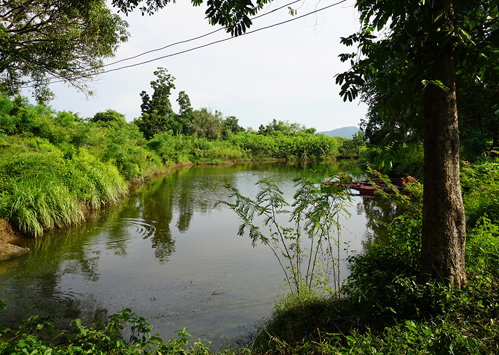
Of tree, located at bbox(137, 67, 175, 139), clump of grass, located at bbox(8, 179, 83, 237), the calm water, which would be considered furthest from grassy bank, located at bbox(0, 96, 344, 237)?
tree, located at bbox(137, 67, 175, 139)

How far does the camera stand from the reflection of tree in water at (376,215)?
7.40m

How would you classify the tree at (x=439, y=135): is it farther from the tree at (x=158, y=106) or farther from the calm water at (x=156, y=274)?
the tree at (x=158, y=106)

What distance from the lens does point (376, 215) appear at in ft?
32.5

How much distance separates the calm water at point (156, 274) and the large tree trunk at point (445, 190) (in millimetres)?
1689

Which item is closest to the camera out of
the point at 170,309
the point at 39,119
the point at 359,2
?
the point at 359,2

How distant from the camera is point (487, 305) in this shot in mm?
2334

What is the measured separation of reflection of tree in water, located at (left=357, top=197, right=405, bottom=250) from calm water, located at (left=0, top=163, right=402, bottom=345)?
0.09m

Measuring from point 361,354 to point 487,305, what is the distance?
1.22m

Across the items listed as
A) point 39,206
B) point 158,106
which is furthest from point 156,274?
point 158,106

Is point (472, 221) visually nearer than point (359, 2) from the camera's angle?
No

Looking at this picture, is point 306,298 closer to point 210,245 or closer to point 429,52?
point 429,52

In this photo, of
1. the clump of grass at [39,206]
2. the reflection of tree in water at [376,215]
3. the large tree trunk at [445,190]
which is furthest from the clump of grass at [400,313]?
the clump of grass at [39,206]

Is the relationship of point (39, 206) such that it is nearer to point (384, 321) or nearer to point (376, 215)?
point (384, 321)

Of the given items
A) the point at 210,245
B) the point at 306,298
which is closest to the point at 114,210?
the point at 210,245
